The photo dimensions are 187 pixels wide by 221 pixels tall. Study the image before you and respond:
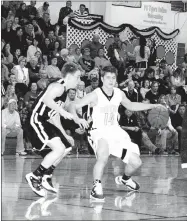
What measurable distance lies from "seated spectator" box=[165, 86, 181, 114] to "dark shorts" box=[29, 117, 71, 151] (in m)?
11.1

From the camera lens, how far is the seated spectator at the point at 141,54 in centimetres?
2228

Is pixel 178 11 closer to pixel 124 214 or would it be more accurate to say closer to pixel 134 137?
pixel 134 137

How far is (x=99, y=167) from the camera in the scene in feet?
25.2

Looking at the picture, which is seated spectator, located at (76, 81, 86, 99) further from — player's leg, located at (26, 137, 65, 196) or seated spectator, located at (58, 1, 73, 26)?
player's leg, located at (26, 137, 65, 196)

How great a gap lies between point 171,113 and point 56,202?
12.2 meters

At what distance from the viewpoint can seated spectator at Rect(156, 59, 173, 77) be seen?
2205cm

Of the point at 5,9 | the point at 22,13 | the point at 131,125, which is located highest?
the point at 5,9

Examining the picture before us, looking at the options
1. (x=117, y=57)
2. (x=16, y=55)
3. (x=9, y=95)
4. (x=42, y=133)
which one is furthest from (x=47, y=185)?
(x=117, y=57)

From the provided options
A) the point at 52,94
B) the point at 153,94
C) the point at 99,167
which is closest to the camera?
the point at 99,167

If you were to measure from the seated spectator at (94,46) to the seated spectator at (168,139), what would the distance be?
370cm

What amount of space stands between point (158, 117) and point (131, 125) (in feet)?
2.99

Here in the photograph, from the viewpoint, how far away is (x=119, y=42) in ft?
72.1

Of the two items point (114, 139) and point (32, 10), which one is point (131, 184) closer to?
point (114, 139)

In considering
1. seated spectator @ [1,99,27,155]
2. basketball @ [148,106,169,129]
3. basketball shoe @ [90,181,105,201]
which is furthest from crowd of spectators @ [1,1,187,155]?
basketball shoe @ [90,181,105,201]
